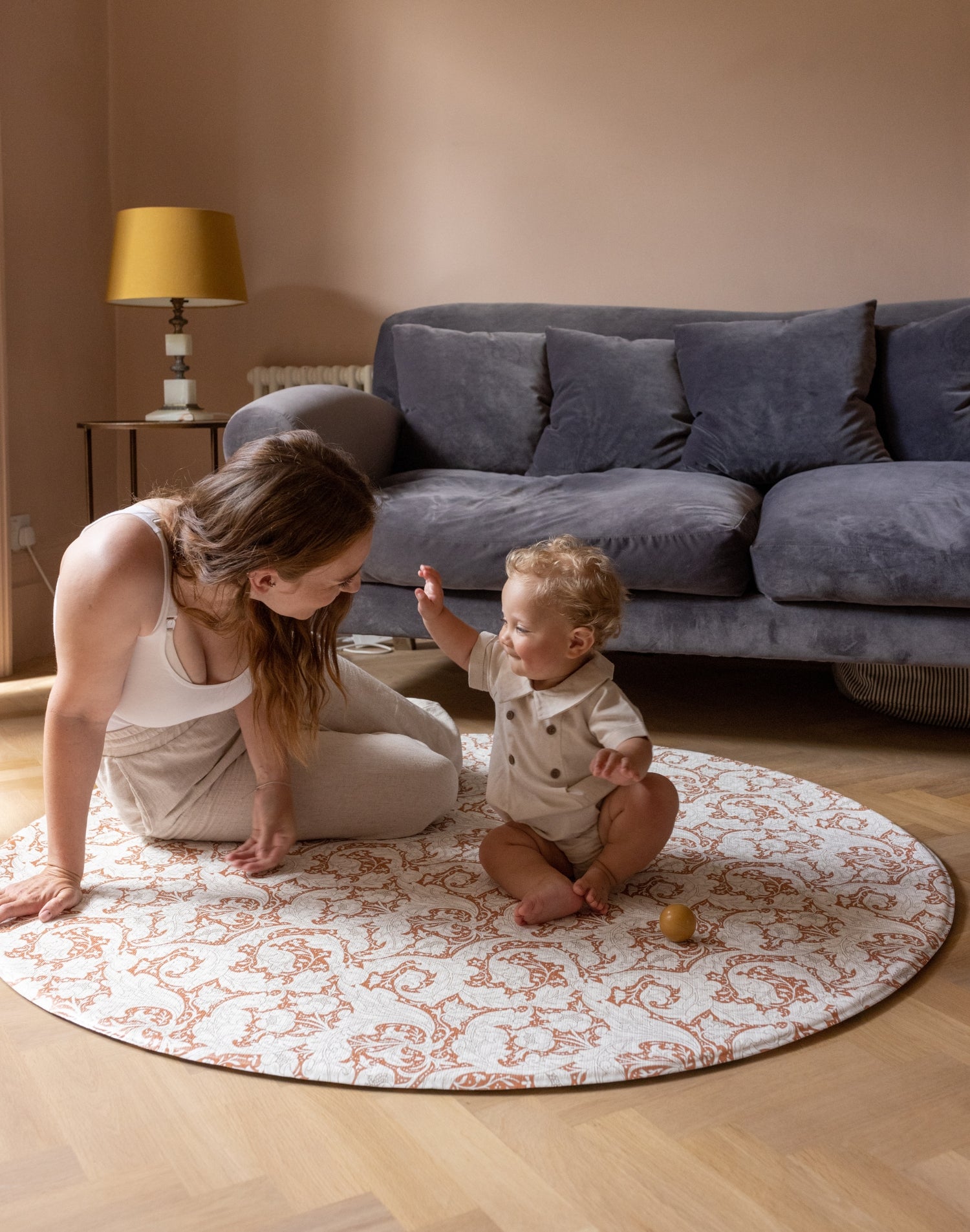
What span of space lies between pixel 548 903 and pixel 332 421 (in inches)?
57.1

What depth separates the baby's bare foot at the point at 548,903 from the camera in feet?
4.80

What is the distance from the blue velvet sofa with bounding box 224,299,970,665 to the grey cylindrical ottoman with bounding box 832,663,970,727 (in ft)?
0.68

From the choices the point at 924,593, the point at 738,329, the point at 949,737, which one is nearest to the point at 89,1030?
the point at 924,593

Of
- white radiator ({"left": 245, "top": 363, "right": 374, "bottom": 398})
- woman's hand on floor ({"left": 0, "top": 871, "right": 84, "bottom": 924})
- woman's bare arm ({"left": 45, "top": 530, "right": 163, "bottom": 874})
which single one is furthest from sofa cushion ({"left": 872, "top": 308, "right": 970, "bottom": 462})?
woman's hand on floor ({"left": 0, "top": 871, "right": 84, "bottom": 924})

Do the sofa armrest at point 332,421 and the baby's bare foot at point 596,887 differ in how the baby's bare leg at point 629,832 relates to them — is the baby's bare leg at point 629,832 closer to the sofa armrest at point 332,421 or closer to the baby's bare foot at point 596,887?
the baby's bare foot at point 596,887

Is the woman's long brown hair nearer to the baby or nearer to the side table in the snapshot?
the baby

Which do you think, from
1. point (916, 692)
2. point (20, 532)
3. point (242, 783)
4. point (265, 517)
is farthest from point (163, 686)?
point (20, 532)

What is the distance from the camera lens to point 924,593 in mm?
2092

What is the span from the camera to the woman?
1367mm

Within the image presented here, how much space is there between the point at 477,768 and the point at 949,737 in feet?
3.20

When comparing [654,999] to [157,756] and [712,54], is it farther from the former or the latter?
[712,54]

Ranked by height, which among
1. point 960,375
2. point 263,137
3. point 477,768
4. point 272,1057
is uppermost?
point 263,137

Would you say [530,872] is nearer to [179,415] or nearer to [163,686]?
[163,686]

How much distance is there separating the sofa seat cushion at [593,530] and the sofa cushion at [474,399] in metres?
0.41
